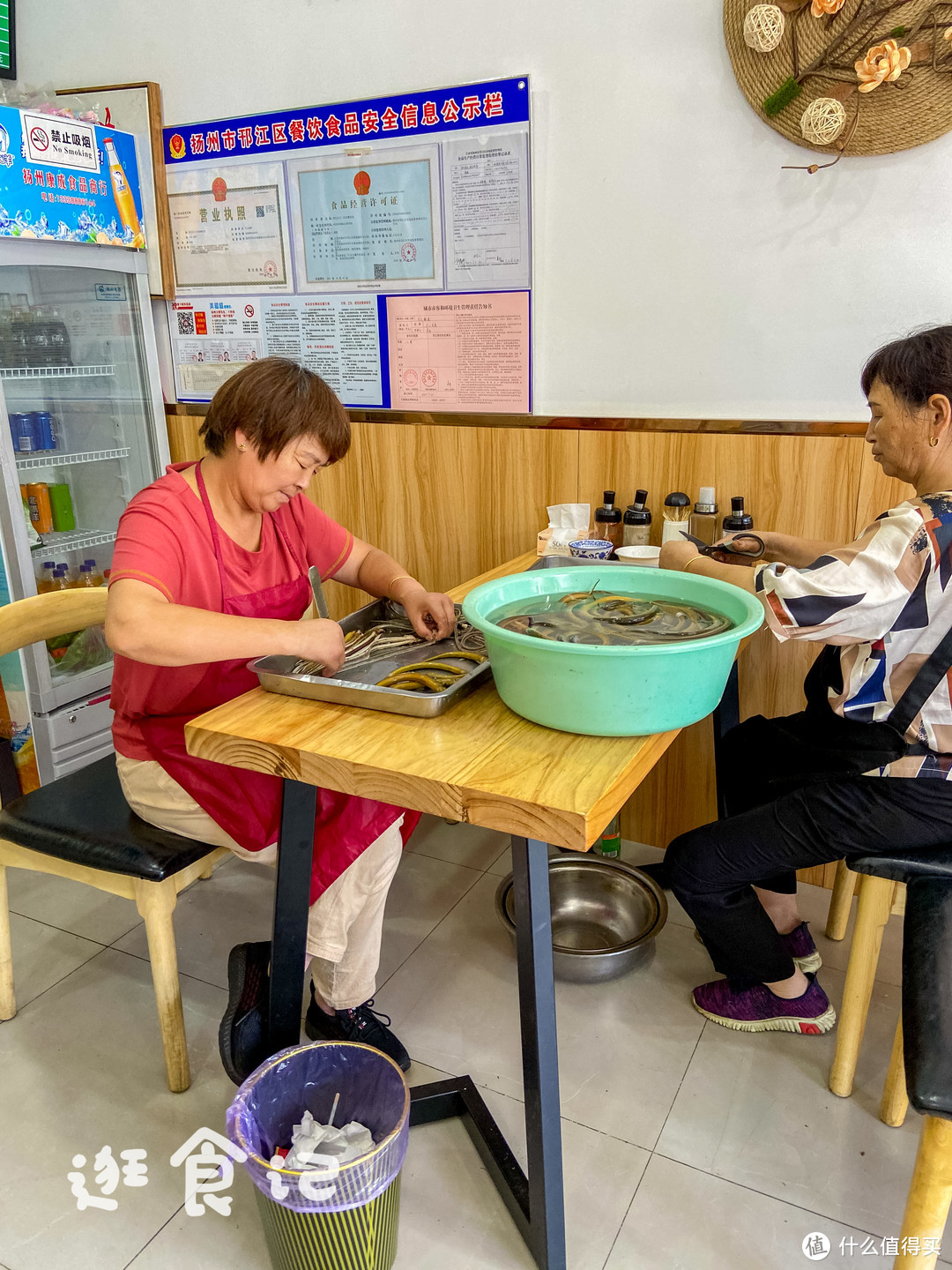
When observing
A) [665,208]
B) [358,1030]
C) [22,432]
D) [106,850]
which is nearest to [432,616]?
[106,850]

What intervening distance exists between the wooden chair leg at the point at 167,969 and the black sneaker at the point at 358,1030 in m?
0.25

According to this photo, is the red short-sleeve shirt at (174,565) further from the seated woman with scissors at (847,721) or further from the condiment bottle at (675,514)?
the condiment bottle at (675,514)

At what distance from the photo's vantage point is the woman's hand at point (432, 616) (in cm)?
160

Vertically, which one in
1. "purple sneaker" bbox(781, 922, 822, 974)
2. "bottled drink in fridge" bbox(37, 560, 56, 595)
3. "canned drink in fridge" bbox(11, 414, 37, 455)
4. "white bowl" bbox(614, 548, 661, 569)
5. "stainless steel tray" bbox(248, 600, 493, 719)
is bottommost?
"purple sneaker" bbox(781, 922, 822, 974)

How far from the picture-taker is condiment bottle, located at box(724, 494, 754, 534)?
79.2 inches

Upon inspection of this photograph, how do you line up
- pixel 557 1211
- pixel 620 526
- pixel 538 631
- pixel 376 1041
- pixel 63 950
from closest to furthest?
pixel 538 631, pixel 557 1211, pixel 376 1041, pixel 63 950, pixel 620 526

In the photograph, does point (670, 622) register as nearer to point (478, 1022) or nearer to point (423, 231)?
point (478, 1022)

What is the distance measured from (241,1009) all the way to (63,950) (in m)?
0.84

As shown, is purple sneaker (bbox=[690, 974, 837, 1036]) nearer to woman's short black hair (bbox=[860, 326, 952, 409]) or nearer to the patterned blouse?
the patterned blouse

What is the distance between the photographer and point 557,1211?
1302 mm

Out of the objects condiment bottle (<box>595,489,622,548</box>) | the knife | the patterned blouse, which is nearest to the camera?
the patterned blouse

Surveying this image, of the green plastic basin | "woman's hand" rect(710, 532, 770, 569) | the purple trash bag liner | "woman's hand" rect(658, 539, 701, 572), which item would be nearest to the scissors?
"woman's hand" rect(710, 532, 770, 569)

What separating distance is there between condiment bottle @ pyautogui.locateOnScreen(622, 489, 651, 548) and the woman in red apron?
0.68 metres

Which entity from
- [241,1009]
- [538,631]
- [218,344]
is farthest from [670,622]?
[218,344]
